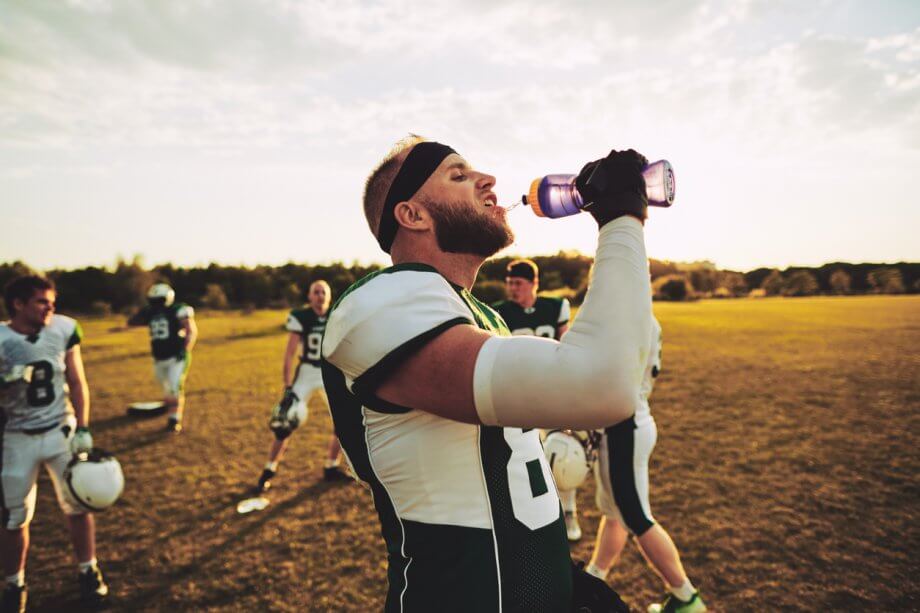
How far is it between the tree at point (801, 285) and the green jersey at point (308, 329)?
5418cm

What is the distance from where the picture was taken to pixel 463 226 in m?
1.83

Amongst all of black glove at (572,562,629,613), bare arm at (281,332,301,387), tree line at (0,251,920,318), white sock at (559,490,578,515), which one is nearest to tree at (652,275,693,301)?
tree line at (0,251,920,318)

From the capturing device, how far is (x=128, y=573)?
16.8 ft

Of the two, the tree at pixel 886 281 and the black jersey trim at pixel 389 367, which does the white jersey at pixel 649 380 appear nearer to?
the black jersey trim at pixel 389 367

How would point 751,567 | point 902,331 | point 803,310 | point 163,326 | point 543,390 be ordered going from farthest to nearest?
point 803,310 → point 902,331 → point 163,326 → point 751,567 → point 543,390

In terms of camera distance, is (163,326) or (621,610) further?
(163,326)

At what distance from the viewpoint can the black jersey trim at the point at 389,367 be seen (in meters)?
1.26

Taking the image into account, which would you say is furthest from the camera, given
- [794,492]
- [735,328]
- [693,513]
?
[735,328]

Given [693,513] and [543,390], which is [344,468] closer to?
[693,513]

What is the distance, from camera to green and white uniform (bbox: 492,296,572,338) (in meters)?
6.26

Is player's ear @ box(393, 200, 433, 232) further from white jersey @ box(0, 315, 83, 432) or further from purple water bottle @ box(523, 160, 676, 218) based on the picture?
white jersey @ box(0, 315, 83, 432)

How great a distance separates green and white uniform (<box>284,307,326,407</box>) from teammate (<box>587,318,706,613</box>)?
4.92 meters

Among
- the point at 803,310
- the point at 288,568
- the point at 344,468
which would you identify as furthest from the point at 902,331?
the point at 288,568

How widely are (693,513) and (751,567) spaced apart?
46.9 inches
